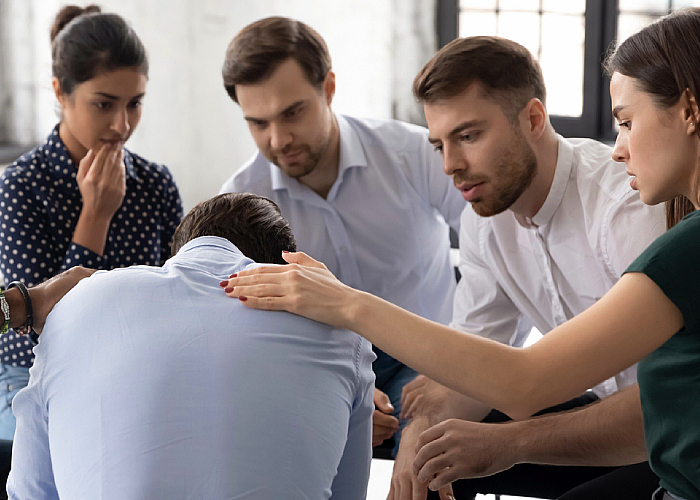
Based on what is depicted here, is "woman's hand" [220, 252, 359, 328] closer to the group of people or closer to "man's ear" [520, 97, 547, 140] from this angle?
the group of people

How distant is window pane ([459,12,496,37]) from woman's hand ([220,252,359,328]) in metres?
2.88

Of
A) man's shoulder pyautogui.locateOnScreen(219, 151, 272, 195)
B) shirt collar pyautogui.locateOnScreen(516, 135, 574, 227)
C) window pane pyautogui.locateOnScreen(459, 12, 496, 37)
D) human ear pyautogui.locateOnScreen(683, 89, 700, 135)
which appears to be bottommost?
man's shoulder pyautogui.locateOnScreen(219, 151, 272, 195)

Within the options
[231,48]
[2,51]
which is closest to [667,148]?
[231,48]

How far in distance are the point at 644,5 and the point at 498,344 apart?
2.97 meters

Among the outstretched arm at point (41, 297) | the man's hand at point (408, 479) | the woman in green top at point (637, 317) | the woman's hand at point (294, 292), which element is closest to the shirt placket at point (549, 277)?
the man's hand at point (408, 479)

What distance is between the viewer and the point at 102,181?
81.9 inches

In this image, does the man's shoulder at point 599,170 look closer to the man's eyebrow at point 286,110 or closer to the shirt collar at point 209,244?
the man's eyebrow at point 286,110

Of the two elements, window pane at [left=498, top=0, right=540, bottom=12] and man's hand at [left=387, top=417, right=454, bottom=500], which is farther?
window pane at [left=498, top=0, right=540, bottom=12]

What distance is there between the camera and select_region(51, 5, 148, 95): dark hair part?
205 centimetres

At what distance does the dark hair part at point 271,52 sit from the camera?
82.1 inches

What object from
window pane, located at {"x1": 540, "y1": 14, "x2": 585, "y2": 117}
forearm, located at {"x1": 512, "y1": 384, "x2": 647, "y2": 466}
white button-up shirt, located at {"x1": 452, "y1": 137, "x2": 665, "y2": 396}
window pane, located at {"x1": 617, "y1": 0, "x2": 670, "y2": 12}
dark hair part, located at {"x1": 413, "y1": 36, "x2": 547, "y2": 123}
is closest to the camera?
forearm, located at {"x1": 512, "y1": 384, "x2": 647, "y2": 466}

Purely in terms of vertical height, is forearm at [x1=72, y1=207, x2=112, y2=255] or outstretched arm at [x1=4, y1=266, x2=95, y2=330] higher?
outstretched arm at [x1=4, y1=266, x2=95, y2=330]

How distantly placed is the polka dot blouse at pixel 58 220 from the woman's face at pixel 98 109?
0.19 feet

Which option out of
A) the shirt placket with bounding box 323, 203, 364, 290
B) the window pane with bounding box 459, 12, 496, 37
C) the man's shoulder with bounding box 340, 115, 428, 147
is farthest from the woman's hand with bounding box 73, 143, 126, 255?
the window pane with bounding box 459, 12, 496, 37
